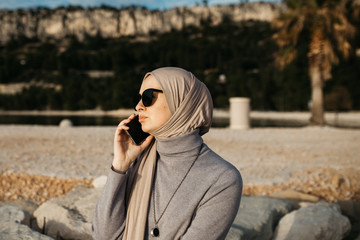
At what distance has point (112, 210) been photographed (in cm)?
161

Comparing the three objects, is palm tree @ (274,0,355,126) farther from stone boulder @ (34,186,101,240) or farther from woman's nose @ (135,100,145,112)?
woman's nose @ (135,100,145,112)

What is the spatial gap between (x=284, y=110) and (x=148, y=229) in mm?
41187

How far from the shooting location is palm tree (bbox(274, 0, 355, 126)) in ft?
46.6

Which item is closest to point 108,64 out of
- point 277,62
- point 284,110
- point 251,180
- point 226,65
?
point 226,65

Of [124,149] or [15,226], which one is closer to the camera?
[124,149]

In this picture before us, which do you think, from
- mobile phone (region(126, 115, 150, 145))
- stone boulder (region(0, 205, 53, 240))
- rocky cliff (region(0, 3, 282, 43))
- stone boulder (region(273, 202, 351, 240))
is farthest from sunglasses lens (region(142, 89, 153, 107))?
rocky cliff (region(0, 3, 282, 43))

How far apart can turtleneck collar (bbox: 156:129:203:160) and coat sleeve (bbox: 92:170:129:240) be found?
24 centimetres

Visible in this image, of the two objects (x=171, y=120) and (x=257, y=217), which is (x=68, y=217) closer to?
→ (x=257, y=217)

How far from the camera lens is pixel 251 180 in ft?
17.9

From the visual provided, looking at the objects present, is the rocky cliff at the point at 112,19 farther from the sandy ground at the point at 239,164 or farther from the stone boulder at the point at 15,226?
the stone boulder at the point at 15,226

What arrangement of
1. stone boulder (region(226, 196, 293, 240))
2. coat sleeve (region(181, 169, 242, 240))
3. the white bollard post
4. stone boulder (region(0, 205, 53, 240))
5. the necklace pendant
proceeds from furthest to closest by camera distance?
the white bollard post, stone boulder (region(226, 196, 293, 240)), stone boulder (region(0, 205, 53, 240)), the necklace pendant, coat sleeve (region(181, 169, 242, 240))

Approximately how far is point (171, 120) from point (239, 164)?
5.35 metres

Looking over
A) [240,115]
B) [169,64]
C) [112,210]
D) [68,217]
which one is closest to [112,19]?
[169,64]

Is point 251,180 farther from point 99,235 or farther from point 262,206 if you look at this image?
point 99,235
